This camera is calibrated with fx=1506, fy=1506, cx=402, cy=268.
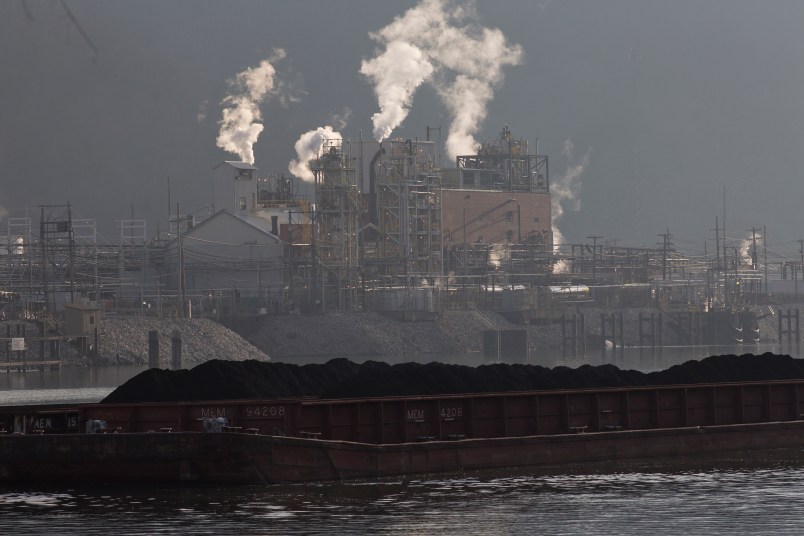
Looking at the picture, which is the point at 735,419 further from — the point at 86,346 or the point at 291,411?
the point at 86,346

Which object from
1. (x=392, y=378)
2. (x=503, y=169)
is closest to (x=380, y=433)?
(x=392, y=378)

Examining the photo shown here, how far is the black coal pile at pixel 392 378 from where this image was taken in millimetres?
36906

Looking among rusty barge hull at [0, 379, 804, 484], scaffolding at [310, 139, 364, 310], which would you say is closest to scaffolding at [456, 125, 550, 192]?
scaffolding at [310, 139, 364, 310]

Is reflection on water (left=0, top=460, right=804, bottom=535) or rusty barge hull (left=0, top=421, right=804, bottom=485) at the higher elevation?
rusty barge hull (left=0, top=421, right=804, bottom=485)

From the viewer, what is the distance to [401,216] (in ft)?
424

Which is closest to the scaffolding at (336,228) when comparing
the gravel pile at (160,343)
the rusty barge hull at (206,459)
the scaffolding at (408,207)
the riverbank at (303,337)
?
the riverbank at (303,337)

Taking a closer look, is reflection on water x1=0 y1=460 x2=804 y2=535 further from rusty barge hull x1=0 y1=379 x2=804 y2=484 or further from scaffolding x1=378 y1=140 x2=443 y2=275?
scaffolding x1=378 y1=140 x2=443 y2=275

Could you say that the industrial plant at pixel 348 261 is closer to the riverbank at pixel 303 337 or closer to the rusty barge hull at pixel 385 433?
the riverbank at pixel 303 337

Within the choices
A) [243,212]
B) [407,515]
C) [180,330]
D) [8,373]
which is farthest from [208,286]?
[407,515]

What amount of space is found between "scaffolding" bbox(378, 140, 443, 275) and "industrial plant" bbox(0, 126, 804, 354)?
0.50 feet

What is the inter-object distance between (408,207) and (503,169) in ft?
104

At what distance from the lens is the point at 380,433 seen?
3247 cm

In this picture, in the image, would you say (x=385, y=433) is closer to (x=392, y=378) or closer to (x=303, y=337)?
(x=392, y=378)

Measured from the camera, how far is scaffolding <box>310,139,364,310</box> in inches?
4843
